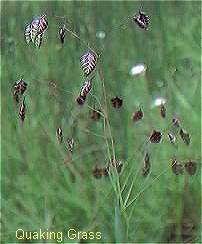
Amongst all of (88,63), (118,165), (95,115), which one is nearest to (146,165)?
(118,165)

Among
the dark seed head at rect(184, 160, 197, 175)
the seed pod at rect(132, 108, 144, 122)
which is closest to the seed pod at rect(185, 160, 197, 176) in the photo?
the dark seed head at rect(184, 160, 197, 175)

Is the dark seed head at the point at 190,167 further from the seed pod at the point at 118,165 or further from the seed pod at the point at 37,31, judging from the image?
the seed pod at the point at 37,31

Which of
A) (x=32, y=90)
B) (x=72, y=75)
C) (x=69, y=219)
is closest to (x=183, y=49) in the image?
(x=72, y=75)

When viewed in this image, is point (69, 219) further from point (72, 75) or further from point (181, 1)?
point (181, 1)

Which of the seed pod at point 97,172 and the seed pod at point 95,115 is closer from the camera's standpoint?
the seed pod at point 95,115

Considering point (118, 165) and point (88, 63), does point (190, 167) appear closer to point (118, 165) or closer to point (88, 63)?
point (118, 165)

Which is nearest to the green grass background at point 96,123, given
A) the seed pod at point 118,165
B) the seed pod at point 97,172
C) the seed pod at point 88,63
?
the seed pod at point 97,172

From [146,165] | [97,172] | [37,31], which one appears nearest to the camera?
[37,31]

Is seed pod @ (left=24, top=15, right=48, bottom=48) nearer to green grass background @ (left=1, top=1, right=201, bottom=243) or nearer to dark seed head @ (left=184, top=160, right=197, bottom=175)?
green grass background @ (left=1, top=1, right=201, bottom=243)
